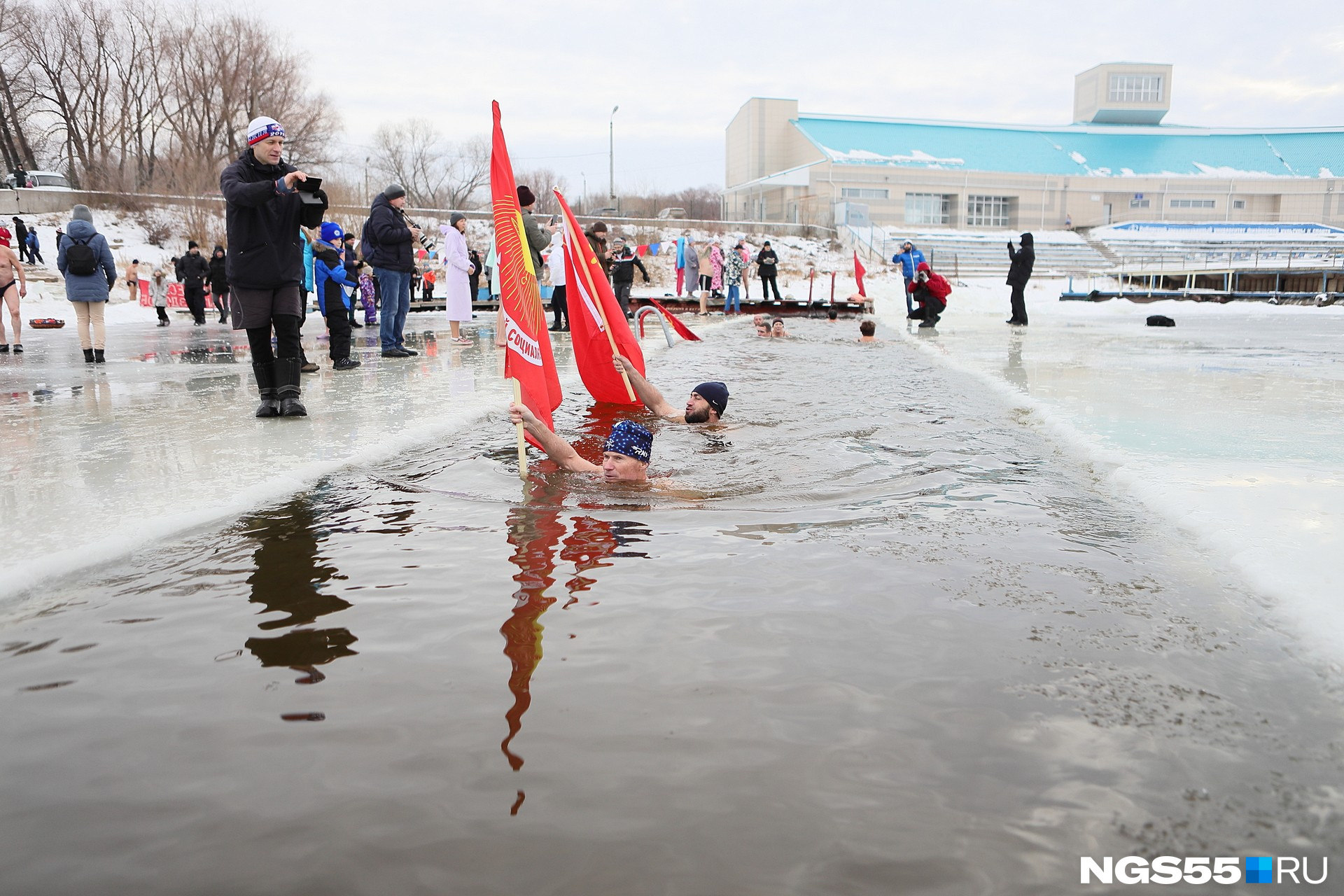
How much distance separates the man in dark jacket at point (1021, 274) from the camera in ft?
67.1

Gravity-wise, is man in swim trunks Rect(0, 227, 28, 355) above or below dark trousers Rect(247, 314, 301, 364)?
above

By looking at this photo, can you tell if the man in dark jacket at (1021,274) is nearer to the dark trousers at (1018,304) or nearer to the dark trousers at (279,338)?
the dark trousers at (1018,304)

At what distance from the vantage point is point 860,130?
61625mm

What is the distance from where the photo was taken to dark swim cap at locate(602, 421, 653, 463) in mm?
5531

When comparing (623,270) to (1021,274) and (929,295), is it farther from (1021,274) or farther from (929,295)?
(1021,274)

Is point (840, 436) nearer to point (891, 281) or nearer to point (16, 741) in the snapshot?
point (16, 741)

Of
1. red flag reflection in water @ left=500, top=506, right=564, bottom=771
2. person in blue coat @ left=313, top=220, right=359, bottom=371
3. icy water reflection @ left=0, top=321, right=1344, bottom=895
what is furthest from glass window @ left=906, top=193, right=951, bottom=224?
red flag reflection in water @ left=500, top=506, right=564, bottom=771

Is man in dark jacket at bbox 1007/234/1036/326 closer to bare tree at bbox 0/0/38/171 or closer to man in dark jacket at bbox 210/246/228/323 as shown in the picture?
man in dark jacket at bbox 210/246/228/323

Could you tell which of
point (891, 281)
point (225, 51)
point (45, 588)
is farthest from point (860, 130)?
point (45, 588)

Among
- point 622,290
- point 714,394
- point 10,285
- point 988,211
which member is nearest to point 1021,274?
point 622,290

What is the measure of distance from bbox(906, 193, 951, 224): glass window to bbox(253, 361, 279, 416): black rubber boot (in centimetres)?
5333

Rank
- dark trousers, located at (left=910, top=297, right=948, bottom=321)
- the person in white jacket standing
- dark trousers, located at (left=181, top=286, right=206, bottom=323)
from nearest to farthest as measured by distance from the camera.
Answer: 1. the person in white jacket standing
2. dark trousers, located at (left=910, top=297, right=948, bottom=321)
3. dark trousers, located at (left=181, top=286, right=206, bottom=323)

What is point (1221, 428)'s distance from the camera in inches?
265

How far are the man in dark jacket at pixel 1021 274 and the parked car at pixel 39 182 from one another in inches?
1647
